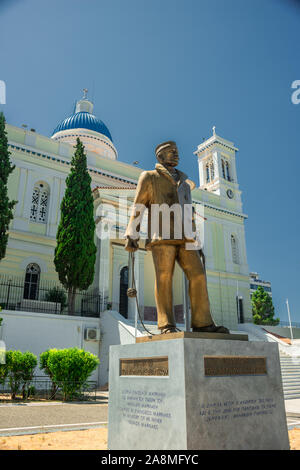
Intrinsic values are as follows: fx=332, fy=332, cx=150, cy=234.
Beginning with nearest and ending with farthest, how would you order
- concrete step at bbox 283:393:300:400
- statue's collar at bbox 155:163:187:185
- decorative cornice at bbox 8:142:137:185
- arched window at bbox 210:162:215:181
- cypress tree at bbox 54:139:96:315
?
statue's collar at bbox 155:163:187:185
concrete step at bbox 283:393:300:400
cypress tree at bbox 54:139:96:315
decorative cornice at bbox 8:142:137:185
arched window at bbox 210:162:215:181

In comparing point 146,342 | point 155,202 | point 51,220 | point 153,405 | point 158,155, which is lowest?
point 153,405

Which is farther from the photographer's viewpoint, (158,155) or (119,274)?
(119,274)

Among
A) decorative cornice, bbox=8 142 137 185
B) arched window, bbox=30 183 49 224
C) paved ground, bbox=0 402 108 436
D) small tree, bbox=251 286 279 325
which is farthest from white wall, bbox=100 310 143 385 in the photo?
small tree, bbox=251 286 279 325

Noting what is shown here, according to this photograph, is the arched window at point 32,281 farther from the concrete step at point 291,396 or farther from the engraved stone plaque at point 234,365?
the engraved stone plaque at point 234,365

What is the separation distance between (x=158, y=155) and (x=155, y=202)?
0.83 m

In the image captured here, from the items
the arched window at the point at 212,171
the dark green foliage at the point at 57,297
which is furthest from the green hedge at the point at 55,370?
the arched window at the point at 212,171

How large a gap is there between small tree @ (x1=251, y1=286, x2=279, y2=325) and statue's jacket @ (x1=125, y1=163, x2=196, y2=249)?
37.2 m

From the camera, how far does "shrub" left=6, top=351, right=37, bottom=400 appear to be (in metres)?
10.0

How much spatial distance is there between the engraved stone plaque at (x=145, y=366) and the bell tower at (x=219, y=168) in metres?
27.9

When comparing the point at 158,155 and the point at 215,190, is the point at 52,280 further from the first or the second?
the point at 215,190

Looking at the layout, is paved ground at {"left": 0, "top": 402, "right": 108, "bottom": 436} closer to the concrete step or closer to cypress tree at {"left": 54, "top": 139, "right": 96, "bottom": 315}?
the concrete step

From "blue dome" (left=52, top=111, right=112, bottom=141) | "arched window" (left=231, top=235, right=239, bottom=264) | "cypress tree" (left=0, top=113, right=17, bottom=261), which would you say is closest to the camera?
"cypress tree" (left=0, top=113, right=17, bottom=261)
